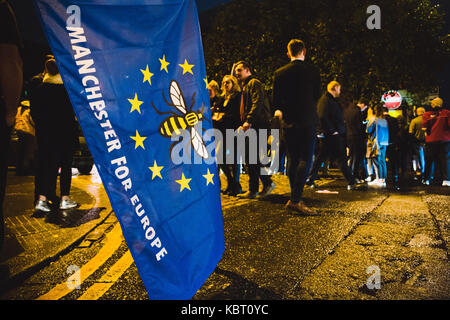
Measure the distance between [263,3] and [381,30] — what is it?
18.2 feet

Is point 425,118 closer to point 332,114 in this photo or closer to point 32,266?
point 332,114

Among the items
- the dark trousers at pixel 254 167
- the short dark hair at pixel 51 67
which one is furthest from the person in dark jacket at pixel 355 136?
the short dark hair at pixel 51 67

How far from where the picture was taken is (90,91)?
5.33 ft

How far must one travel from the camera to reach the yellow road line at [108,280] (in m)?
2.31

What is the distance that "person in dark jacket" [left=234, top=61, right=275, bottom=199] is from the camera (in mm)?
5434

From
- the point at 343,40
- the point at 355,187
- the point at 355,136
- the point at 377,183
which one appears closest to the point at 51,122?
the point at 355,187

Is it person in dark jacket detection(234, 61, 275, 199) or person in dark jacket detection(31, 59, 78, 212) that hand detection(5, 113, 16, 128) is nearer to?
person in dark jacket detection(31, 59, 78, 212)

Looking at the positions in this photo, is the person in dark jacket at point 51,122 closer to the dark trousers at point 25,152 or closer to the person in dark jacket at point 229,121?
the person in dark jacket at point 229,121

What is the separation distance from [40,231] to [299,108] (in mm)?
3515

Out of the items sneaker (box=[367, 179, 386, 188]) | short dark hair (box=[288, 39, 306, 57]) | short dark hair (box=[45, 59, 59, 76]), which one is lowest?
sneaker (box=[367, 179, 386, 188])

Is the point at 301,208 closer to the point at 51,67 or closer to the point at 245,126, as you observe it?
the point at 245,126

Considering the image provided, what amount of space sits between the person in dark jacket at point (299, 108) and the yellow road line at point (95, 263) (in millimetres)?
2304

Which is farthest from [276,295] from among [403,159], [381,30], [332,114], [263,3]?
[263,3]

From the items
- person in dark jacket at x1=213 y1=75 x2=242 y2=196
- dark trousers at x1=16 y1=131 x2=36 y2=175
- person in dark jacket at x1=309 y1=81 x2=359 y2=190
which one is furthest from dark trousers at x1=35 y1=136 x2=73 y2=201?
dark trousers at x1=16 y1=131 x2=36 y2=175
